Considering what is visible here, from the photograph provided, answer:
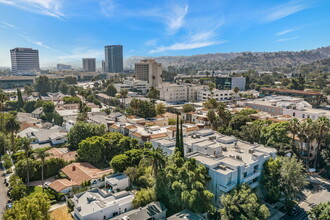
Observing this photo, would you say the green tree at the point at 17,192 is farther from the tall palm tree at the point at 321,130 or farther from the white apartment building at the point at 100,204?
the tall palm tree at the point at 321,130

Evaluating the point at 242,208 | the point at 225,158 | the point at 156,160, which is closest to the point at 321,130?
the point at 225,158

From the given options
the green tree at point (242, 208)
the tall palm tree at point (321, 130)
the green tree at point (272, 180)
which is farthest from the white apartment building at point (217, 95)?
Answer: the green tree at point (242, 208)

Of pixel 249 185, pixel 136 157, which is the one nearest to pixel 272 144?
pixel 249 185

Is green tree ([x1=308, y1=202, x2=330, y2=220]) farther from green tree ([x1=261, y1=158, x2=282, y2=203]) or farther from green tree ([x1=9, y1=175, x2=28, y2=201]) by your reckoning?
green tree ([x1=9, y1=175, x2=28, y2=201])

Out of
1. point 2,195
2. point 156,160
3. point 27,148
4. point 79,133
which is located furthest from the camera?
point 79,133

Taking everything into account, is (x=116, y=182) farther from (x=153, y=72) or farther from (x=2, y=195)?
(x=153, y=72)

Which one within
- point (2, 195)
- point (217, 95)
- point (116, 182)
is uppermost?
point (217, 95)
